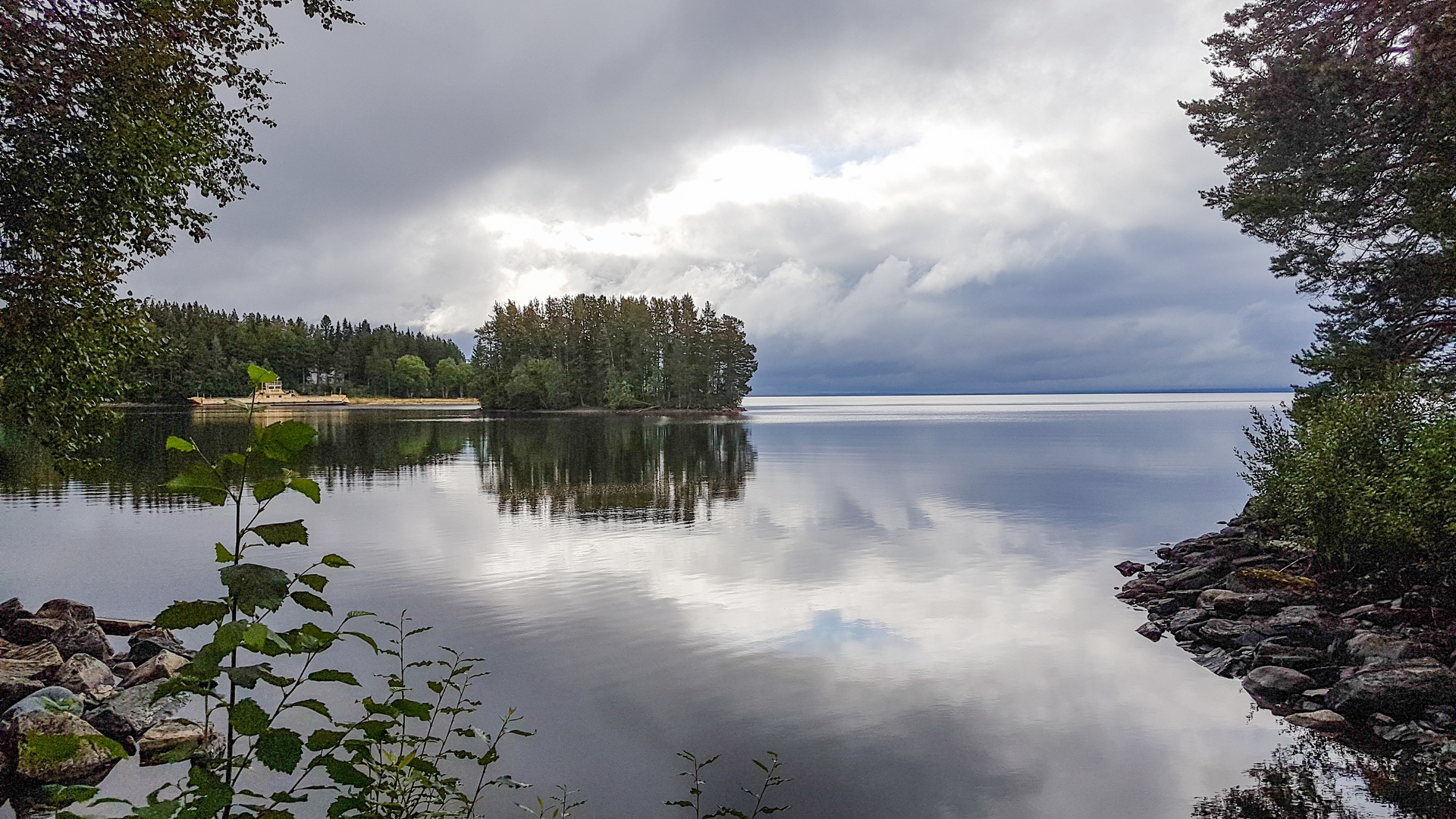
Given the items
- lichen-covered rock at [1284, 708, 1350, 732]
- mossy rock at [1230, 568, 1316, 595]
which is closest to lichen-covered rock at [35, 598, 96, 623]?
lichen-covered rock at [1284, 708, 1350, 732]

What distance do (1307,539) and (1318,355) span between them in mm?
9213

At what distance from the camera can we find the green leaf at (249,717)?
2.82m

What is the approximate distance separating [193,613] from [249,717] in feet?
1.52

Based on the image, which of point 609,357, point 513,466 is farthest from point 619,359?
point 513,466

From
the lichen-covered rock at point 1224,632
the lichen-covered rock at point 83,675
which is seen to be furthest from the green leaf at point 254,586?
the lichen-covered rock at point 1224,632

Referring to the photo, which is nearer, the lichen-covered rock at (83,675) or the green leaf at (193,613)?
the green leaf at (193,613)

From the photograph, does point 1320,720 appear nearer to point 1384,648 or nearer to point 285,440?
point 1384,648

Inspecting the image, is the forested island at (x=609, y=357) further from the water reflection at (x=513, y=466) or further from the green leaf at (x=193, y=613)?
the green leaf at (x=193, y=613)

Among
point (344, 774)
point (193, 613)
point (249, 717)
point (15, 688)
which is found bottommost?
point (15, 688)

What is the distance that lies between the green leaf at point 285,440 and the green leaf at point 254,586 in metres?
0.41

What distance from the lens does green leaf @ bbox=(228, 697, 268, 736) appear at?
9.27 ft

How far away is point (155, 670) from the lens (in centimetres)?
1104

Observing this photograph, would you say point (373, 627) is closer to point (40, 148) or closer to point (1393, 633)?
point (40, 148)

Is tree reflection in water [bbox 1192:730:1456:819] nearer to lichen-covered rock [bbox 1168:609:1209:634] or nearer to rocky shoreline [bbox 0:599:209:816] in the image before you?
lichen-covered rock [bbox 1168:609:1209:634]
